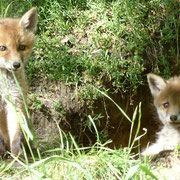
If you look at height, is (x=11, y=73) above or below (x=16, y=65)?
below

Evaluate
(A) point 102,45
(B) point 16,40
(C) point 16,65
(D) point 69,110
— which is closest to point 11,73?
(C) point 16,65

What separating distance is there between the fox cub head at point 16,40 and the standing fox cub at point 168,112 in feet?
6.26

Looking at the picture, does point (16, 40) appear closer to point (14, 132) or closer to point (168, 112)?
point (14, 132)

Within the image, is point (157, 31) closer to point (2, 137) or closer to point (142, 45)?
point (142, 45)

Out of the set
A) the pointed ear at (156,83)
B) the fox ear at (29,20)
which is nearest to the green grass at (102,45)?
the pointed ear at (156,83)

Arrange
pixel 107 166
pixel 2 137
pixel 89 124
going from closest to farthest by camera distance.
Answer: pixel 107 166, pixel 2 137, pixel 89 124

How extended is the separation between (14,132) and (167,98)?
2196mm

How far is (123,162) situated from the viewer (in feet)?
10.2

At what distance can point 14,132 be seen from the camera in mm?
4152

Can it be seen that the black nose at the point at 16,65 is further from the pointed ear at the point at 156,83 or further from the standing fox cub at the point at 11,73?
the pointed ear at the point at 156,83

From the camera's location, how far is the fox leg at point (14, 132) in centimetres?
400

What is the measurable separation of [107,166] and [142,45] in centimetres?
312

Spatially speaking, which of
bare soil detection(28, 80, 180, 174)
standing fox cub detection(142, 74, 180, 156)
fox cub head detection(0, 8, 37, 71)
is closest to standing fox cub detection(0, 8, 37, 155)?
fox cub head detection(0, 8, 37, 71)

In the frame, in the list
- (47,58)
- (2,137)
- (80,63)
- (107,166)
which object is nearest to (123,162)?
(107,166)
